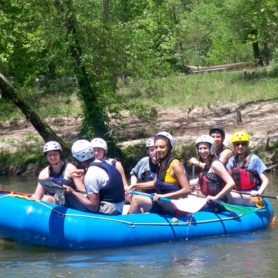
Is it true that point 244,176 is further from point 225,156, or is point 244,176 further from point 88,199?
point 88,199

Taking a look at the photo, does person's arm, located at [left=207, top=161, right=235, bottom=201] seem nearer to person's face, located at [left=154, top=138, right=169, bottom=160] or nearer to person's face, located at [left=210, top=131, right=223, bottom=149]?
person's face, located at [left=210, top=131, right=223, bottom=149]

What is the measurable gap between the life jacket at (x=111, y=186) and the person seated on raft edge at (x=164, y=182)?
495mm

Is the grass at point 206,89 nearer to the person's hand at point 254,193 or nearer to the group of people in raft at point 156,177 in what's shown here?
the group of people in raft at point 156,177

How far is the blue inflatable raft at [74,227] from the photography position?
886cm

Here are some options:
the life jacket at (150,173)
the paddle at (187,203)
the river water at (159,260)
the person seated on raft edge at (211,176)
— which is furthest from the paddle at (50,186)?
the person seated on raft edge at (211,176)

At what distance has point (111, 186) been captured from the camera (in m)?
8.91

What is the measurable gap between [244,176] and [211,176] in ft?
2.21

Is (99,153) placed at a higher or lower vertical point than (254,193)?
higher

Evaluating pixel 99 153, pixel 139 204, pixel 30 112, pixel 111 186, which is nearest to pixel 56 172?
pixel 111 186

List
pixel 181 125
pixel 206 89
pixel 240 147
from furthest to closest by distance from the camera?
pixel 206 89 < pixel 181 125 < pixel 240 147

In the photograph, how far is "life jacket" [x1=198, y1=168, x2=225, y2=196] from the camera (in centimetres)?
985

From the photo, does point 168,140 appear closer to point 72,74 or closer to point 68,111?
point 72,74

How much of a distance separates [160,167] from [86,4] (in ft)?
32.6

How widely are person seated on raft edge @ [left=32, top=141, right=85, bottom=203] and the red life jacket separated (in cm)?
172
